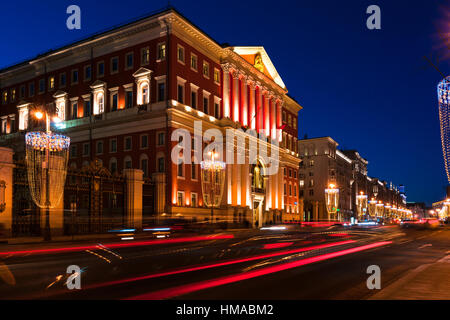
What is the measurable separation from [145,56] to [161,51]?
7.76 feet

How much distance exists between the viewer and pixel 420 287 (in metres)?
10.1

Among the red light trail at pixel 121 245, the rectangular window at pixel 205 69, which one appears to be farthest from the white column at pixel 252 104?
the red light trail at pixel 121 245

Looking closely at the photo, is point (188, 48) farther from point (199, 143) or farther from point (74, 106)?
point (74, 106)

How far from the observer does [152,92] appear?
46688 mm

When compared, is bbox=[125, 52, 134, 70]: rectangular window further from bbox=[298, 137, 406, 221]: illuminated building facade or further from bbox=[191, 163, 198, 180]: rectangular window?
bbox=[298, 137, 406, 221]: illuminated building facade

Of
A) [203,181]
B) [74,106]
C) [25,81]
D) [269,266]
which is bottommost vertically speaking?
[269,266]

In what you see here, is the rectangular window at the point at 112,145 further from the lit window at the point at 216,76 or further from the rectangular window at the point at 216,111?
the lit window at the point at 216,76

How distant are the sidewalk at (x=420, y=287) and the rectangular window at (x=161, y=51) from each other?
1484 inches

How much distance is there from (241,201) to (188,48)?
19946 millimetres

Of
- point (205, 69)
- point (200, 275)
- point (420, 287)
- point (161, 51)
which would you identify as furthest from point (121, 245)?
point (205, 69)

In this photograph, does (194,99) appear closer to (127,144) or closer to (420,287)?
(127,144)

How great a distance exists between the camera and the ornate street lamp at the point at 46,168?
2591cm

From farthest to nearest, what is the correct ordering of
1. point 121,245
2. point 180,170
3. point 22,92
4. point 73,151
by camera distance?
point 22,92
point 73,151
point 180,170
point 121,245
